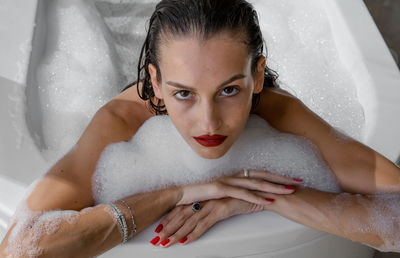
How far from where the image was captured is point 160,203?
109cm

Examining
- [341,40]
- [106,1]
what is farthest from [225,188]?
[106,1]

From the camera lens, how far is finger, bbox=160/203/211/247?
3.40 ft

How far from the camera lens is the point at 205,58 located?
0.97 m

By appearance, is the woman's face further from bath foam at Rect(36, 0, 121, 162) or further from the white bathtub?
bath foam at Rect(36, 0, 121, 162)

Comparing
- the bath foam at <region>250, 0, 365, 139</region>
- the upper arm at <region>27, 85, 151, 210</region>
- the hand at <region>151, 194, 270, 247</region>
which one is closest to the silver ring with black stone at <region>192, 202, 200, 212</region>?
the hand at <region>151, 194, 270, 247</region>

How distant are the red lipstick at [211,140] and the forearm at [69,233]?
0.18 m

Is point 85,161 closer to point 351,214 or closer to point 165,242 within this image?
point 165,242

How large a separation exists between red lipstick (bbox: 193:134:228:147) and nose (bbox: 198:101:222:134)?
24 mm

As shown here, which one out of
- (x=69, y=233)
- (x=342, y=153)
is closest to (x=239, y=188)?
(x=342, y=153)

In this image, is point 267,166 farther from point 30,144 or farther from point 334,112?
point 30,144

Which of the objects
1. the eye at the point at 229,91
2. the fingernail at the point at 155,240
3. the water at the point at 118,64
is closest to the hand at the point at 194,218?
the fingernail at the point at 155,240

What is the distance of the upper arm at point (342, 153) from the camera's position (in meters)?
1.12

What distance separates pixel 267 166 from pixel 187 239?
315mm

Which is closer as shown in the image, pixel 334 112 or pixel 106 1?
pixel 334 112
